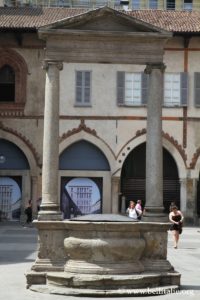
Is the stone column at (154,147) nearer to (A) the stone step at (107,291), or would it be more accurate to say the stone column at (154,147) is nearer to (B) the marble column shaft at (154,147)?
(B) the marble column shaft at (154,147)

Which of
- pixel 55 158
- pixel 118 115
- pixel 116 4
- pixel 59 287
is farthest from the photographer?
pixel 116 4

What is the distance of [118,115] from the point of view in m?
38.3

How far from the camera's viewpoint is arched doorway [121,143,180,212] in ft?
128

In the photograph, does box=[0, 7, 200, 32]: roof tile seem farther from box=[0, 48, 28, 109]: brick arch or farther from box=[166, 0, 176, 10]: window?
box=[166, 0, 176, 10]: window

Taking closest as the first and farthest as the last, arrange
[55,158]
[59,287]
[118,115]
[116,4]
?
[59,287], [55,158], [118,115], [116,4]

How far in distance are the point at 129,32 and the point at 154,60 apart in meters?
0.84

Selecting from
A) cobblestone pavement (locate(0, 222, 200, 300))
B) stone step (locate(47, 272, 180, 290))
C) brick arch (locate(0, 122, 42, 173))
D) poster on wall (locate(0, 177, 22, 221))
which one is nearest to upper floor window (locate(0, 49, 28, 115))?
brick arch (locate(0, 122, 42, 173))

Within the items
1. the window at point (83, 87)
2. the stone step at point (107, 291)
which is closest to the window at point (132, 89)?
the window at point (83, 87)

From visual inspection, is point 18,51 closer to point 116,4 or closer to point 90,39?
point 116,4

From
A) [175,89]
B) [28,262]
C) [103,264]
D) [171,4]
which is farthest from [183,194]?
[103,264]

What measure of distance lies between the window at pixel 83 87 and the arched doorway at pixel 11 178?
4.25 m

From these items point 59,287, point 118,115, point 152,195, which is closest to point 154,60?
point 152,195

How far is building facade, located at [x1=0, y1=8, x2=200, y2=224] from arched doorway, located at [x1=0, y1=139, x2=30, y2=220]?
0.05 metres

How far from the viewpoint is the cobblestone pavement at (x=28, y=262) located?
43.8ft
